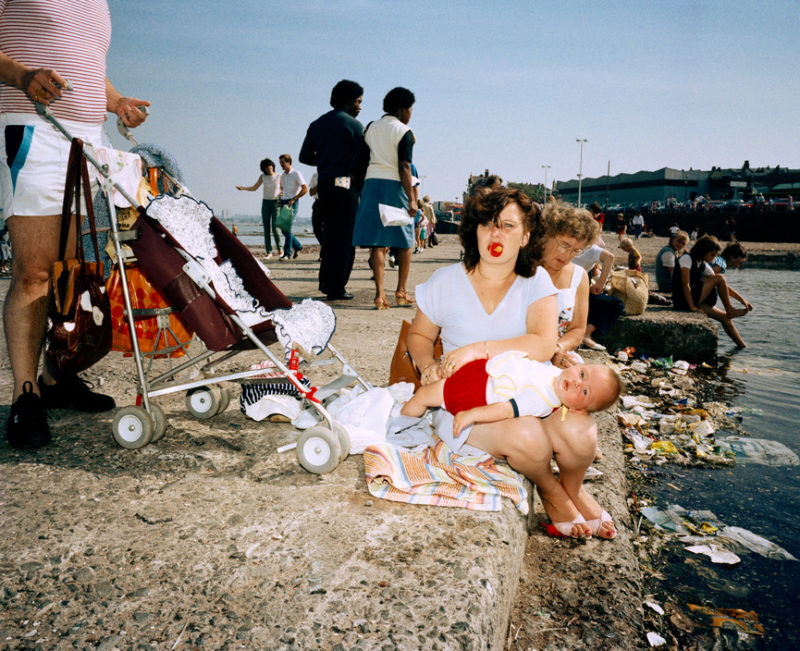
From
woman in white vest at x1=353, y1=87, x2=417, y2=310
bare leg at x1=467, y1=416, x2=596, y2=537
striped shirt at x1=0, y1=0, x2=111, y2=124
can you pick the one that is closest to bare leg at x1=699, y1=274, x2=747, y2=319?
woman in white vest at x1=353, y1=87, x2=417, y2=310

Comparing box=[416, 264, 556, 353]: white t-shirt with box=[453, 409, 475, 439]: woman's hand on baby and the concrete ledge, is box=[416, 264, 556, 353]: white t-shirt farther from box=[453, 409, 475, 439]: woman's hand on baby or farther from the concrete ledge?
the concrete ledge

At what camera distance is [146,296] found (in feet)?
8.49

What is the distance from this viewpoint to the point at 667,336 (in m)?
5.71

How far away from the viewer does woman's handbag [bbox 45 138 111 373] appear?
7.56ft

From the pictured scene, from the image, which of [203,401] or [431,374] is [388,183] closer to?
[203,401]

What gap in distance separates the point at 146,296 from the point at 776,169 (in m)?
98.6

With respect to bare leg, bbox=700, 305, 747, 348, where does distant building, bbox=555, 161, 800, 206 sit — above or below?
above

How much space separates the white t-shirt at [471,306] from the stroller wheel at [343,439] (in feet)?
2.08

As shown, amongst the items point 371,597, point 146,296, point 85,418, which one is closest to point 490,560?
point 371,597

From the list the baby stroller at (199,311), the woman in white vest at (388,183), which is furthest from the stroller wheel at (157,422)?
the woman in white vest at (388,183)

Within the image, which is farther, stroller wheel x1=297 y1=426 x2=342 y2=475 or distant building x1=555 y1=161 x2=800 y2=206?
distant building x1=555 y1=161 x2=800 y2=206

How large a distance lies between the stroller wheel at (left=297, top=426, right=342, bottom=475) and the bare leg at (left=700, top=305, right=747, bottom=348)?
230 inches

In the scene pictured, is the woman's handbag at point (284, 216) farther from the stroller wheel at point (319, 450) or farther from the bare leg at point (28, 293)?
the stroller wheel at point (319, 450)

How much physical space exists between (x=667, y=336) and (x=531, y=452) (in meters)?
4.34
